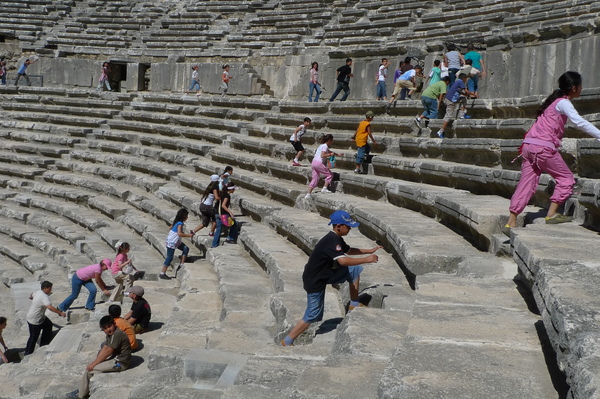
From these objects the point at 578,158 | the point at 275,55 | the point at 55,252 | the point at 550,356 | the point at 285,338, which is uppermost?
the point at 275,55

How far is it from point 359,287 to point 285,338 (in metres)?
0.75

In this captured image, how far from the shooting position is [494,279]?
5.14 meters

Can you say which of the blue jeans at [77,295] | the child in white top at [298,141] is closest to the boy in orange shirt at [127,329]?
the blue jeans at [77,295]

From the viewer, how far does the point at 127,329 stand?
6.88 m

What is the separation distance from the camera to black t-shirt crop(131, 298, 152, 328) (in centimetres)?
751

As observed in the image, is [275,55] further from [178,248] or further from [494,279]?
[494,279]

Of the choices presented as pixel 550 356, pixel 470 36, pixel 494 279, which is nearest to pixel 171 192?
pixel 470 36

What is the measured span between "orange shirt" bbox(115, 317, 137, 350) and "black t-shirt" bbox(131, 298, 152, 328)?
55cm

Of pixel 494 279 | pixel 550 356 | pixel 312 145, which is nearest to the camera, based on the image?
pixel 550 356

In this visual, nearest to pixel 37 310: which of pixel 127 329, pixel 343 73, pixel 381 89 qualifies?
pixel 127 329

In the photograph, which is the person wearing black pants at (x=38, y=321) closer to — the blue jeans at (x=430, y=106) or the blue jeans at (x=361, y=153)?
the blue jeans at (x=361, y=153)

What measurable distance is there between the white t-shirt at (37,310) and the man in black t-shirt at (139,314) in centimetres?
178

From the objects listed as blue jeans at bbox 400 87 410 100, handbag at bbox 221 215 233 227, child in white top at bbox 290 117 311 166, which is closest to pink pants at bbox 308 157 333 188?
handbag at bbox 221 215 233 227

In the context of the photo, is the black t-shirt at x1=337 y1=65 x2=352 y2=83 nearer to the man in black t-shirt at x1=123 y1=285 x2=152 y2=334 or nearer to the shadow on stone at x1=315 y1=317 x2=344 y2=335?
the man in black t-shirt at x1=123 y1=285 x2=152 y2=334
